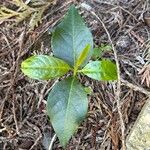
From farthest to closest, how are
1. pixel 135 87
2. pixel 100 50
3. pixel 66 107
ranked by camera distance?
pixel 100 50, pixel 135 87, pixel 66 107

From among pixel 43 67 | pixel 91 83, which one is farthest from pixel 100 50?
pixel 43 67

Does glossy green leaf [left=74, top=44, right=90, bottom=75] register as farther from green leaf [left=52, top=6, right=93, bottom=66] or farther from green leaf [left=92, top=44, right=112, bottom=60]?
green leaf [left=92, top=44, right=112, bottom=60]

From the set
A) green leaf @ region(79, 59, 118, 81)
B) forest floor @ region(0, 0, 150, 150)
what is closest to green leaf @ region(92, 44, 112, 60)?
forest floor @ region(0, 0, 150, 150)

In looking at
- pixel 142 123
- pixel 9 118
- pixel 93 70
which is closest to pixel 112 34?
pixel 93 70

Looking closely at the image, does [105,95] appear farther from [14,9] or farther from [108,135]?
[14,9]

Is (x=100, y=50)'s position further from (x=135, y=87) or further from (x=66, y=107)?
(x=66, y=107)
